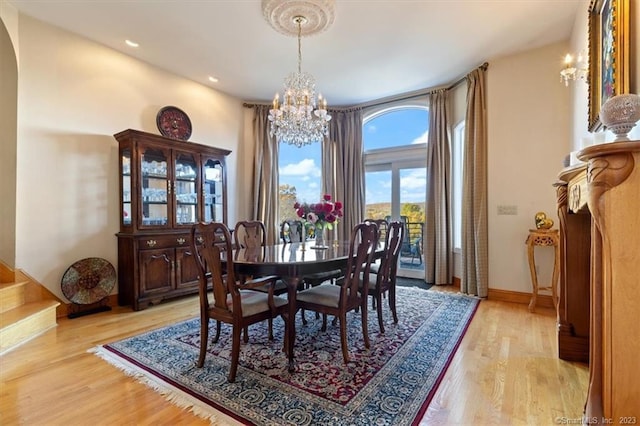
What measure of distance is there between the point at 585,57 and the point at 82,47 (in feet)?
16.9

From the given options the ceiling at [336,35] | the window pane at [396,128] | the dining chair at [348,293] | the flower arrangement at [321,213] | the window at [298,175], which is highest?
the ceiling at [336,35]

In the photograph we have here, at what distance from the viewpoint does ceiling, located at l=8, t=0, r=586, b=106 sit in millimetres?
2955

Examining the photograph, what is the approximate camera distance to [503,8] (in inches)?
116

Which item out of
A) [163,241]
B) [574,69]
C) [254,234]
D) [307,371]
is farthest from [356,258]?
[163,241]

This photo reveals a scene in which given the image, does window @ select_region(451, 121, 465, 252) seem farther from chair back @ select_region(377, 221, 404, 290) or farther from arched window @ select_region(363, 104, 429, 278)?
chair back @ select_region(377, 221, 404, 290)

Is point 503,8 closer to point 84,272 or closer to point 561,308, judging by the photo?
point 561,308

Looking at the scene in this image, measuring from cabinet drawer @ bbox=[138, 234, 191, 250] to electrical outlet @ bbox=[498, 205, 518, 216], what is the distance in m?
3.84

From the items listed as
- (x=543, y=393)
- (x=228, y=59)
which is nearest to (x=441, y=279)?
(x=543, y=393)

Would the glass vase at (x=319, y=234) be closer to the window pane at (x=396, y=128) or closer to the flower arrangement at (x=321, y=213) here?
the flower arrangement at (x=321, y=213)

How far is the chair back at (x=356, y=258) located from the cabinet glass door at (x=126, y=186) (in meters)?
2.96

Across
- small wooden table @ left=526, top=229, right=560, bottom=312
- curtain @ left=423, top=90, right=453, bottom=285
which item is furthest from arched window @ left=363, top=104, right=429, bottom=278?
small wooden table @ left=526, top=229, right=560, bottom=312

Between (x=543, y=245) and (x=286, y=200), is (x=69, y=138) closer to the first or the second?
(x=286, y=200)

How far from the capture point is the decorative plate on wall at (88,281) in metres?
3.35

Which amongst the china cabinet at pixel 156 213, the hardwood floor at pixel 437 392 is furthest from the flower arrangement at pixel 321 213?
the china cabinet at pixel 156 213
